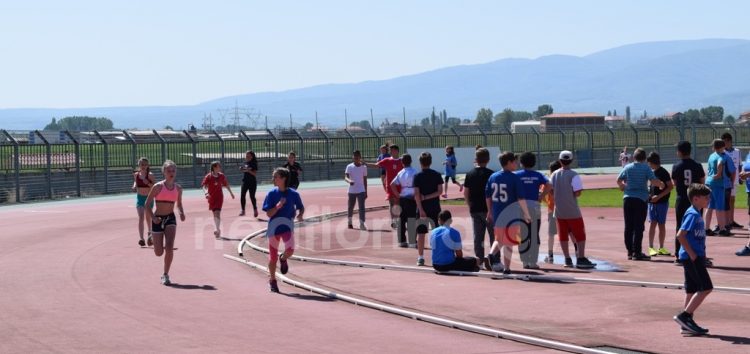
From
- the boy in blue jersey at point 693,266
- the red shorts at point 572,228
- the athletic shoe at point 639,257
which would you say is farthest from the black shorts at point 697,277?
the athletic shoe at point 639,257

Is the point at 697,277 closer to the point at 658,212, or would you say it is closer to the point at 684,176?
the point at 684,176

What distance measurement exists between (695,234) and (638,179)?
589 centimetres

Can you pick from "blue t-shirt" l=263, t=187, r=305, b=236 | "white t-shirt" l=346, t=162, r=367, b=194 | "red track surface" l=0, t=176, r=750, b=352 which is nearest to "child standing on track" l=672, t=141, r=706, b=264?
"red track surface" l=0, t=176, r=750, b=352

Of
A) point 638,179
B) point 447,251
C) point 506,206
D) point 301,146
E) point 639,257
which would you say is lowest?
point 639,257

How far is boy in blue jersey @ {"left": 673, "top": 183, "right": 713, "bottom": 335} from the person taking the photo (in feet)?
34.6

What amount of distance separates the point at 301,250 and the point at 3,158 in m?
22.8

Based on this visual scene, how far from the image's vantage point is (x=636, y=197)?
54.6ft

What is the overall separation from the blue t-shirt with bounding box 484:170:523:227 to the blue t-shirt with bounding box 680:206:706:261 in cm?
426

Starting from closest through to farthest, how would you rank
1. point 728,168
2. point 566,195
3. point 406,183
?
point 566,195, point 728,168, point 406,183

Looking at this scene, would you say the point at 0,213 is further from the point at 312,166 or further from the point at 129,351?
the point at 129,351

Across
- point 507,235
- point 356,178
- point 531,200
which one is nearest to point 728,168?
point 531,200

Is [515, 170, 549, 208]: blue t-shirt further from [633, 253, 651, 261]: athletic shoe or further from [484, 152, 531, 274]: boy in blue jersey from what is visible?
[633, 253, 651, 261]: athletic shoe

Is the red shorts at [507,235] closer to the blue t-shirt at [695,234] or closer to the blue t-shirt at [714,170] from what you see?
the blue t-shirt at [695,234]

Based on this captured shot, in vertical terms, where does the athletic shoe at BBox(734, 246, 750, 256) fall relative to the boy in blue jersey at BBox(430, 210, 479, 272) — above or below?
below
